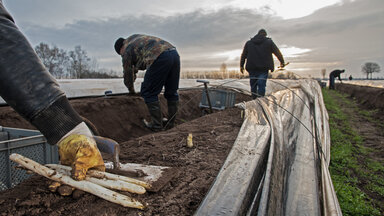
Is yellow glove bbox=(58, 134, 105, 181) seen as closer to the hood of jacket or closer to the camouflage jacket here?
the camouflage jacket

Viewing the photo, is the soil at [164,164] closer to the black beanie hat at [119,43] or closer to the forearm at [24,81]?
the forearm at [24,81]

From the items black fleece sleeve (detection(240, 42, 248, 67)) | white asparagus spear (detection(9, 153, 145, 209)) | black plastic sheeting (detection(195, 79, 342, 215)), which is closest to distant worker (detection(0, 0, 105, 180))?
white asparagus spear (detection(9, 153, 145, 209))

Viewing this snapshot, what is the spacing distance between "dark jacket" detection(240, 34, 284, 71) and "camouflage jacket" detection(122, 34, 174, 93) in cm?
255

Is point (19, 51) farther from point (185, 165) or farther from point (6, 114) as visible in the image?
point (6, 114)

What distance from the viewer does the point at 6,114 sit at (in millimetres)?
3318

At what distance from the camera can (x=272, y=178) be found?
4.94 ft

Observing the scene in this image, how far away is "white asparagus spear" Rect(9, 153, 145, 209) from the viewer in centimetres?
111

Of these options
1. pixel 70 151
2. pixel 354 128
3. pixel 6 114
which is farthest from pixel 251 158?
pixel 354 128

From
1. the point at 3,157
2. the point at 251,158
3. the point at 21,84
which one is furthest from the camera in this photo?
the point at 251,158

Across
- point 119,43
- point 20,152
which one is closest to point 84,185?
point 20,152

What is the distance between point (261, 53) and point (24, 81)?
503 cm

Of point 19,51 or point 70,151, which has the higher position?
point 19,51

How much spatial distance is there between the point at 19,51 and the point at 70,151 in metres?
0.46

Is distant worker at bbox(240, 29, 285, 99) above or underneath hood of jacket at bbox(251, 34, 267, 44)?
underneath
